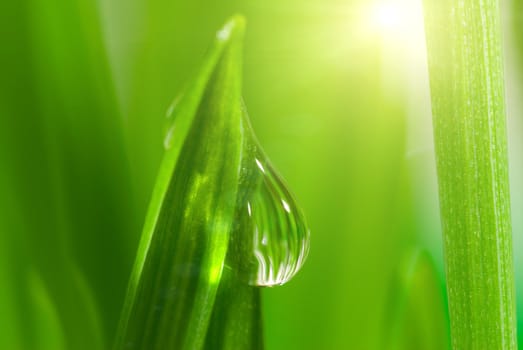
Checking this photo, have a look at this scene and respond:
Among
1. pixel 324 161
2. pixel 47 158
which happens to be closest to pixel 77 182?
pixel 47 158

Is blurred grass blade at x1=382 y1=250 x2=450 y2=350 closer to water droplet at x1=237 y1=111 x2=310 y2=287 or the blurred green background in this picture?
the blurred green background

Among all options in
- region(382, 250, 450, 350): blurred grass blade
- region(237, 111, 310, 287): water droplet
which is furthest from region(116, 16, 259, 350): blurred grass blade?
region(382, 250, 450, 350): blurred grass blade

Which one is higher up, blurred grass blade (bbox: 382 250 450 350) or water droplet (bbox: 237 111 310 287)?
water droplet (bbox: 237 111 310 287)

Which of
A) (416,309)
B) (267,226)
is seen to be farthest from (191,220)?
(416,309)

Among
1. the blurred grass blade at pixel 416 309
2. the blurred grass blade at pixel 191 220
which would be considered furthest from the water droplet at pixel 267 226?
the blurred grass blade at pixel 416 309

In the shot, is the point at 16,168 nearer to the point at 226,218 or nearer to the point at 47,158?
the point at 47,158

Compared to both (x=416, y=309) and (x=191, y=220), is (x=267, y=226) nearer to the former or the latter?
(x=191, y=220)
